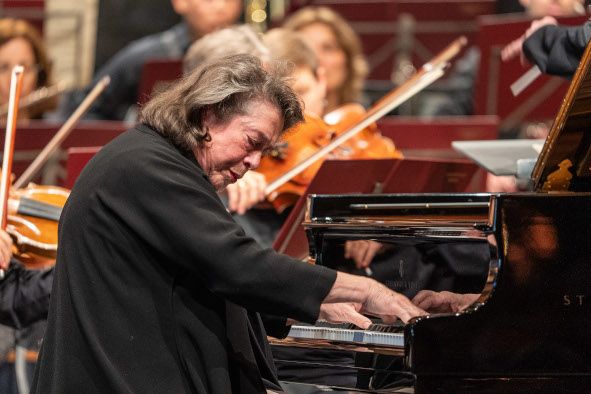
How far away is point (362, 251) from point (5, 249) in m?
1.02

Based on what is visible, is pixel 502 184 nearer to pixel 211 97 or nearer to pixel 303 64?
pixel 303 64

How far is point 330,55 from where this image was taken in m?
4.96

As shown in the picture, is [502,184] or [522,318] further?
[502,184]

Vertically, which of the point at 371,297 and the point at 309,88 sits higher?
the point at 309,88

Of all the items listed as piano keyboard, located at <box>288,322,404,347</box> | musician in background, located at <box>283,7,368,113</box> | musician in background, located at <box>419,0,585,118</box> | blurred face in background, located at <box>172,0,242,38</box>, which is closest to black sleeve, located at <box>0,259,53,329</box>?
piano keyboard, located at <box>288,322,404,347</box>

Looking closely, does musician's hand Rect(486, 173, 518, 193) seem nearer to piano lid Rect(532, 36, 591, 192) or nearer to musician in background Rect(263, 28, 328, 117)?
musician in background Rect(263, 28, 328, 117)

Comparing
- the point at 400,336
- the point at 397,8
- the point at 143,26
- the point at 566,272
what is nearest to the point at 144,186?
the point at 400,336

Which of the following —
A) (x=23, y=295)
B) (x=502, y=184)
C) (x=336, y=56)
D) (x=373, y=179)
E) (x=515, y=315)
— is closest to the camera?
(x=515, y=315)

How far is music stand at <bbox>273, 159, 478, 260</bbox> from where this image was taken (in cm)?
324

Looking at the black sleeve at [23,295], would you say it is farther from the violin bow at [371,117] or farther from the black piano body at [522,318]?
the black piano body at [522,318]

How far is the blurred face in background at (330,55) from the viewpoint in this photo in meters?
4.92

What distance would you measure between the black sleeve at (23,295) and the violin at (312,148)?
2.82 feet

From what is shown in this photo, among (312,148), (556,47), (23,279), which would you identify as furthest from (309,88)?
(23,279)

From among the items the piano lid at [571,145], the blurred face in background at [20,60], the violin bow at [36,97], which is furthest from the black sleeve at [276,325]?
the blurred face in background at [20,60]
